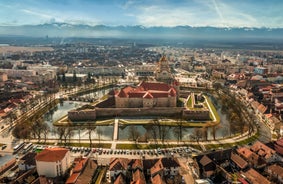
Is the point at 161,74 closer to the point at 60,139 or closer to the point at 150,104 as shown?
the point at 150,104

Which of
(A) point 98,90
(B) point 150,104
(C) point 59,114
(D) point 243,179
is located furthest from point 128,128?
(A) point 98,90

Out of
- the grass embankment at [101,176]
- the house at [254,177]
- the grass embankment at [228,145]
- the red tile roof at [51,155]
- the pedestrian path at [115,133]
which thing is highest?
the red tile roof at [51,155]

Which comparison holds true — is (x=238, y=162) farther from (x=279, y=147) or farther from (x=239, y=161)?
(x=279, y=147)

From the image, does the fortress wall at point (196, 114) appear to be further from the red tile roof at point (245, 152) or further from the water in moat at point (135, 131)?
the red tile roof at point (245, 152)

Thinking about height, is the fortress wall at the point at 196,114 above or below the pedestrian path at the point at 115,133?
above

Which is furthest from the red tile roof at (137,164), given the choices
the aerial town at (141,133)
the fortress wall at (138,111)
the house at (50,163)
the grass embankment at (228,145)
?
the fortress wall at (138,111)

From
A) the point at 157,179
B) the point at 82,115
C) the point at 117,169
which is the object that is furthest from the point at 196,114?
the point at 157,179
